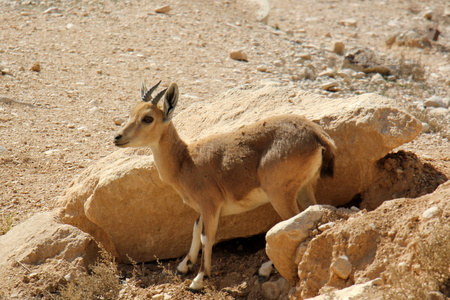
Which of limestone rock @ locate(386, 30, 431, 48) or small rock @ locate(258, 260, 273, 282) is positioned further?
limestone rock @ locate(386, 30, 431, 48)

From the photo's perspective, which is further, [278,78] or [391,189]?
[278,78]

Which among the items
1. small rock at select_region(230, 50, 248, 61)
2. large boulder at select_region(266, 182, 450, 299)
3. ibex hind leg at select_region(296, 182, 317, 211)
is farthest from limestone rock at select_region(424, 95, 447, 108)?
large boulder at select_region(266, 182, 450, 299)

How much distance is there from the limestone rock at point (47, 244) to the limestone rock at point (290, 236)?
2.48 metres

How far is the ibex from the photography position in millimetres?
5586

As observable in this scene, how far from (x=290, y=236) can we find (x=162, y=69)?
7.26m

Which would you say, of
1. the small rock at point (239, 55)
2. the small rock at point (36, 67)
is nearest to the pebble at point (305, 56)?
the small rock at point (239, 55)

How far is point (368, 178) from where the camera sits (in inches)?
247

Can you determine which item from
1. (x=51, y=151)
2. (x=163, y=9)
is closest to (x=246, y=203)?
(x=51, y=151)

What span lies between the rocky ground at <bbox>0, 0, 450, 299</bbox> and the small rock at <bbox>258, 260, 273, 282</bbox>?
0.12 m

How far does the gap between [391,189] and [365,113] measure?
3.13ft

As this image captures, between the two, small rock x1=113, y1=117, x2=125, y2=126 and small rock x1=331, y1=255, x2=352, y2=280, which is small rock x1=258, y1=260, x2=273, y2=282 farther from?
small rock x1=113, y1=117, x2=125, y2=126

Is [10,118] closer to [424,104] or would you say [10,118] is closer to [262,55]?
[262,55]

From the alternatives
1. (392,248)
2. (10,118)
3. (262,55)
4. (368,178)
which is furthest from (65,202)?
(262,55)

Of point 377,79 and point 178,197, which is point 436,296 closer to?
point 178,197
